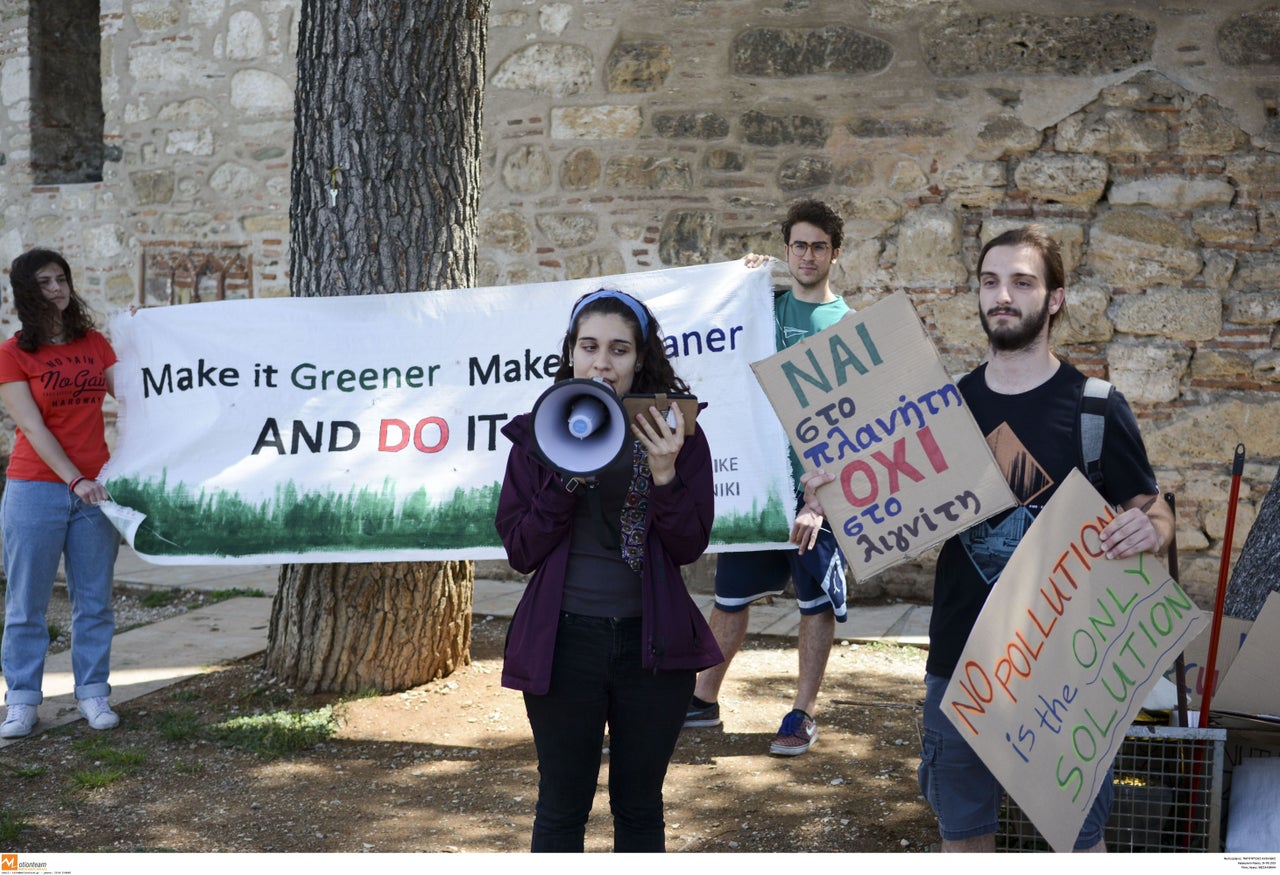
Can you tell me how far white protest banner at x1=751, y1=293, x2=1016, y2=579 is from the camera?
2.80 m

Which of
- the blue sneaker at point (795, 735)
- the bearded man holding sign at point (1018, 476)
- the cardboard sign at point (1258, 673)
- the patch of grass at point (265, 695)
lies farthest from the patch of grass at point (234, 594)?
the cardboard sign at point (1258, 673)

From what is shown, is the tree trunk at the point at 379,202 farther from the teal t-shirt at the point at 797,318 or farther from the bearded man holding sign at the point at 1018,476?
the bearded man holding sign at the point at 1018,476

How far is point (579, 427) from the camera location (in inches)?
101

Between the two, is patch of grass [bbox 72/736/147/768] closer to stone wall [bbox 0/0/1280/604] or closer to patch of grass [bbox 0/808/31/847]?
patch of grass [bbox 0/808/31/847]

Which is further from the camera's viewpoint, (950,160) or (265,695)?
(950,160)

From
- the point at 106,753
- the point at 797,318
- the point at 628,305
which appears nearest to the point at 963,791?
the point at 628,305

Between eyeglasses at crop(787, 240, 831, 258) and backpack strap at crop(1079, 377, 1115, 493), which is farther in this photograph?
eyeglasses at crop(787, 240, 831, 258)

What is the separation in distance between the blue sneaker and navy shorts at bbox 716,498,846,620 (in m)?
0.39

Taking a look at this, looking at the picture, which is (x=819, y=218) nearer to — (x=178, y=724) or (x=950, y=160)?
(x=950, y=160)

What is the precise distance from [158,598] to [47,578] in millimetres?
2349

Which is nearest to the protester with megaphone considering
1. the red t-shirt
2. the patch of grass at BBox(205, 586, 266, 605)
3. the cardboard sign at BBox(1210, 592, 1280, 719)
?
the cardboard sign at BBox(1210, 592, 1280, 719)

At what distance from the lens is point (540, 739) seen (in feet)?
9.08
